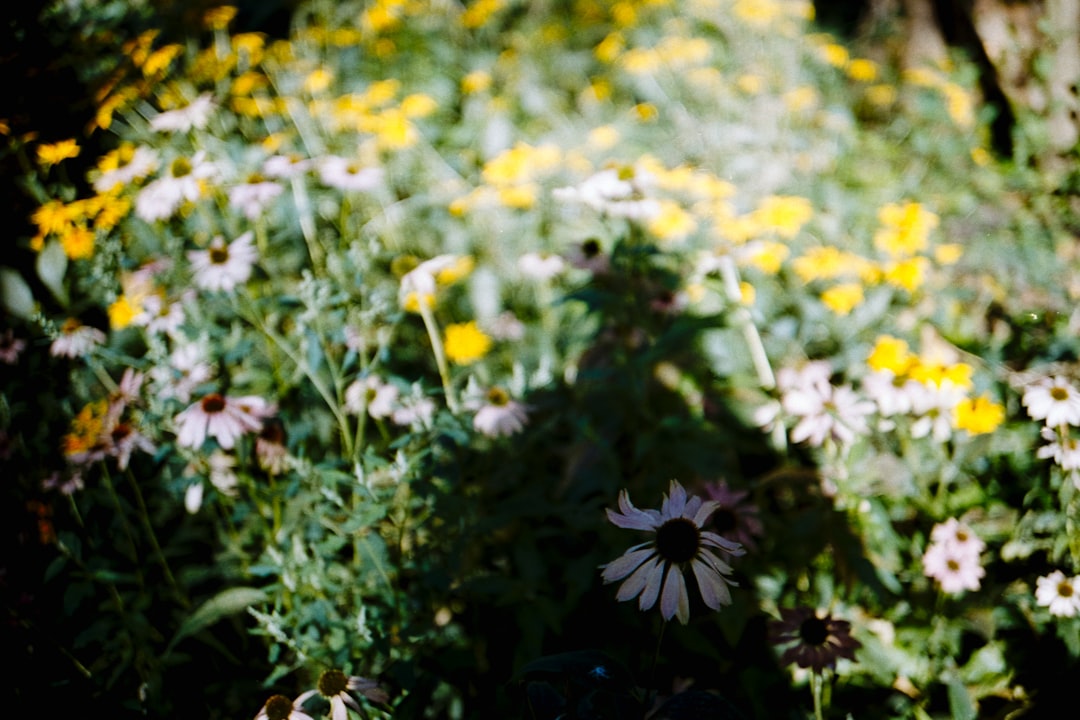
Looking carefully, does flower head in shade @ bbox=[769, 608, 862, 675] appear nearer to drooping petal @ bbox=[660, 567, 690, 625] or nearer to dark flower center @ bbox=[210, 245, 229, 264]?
drooping petal @ bbox=[660, 567, 690, 625]

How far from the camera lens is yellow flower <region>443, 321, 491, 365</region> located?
2094mm

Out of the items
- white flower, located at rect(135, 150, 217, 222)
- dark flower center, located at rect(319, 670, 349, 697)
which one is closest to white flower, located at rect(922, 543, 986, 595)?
dark flower center, located at rect(319, 670, 349, 697)

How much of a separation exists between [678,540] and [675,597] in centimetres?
7

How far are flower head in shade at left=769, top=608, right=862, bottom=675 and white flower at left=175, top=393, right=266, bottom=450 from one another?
1.13 m

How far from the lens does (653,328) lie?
171 cm

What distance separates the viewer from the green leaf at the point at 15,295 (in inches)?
73.6

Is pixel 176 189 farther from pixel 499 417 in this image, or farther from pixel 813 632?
pixel 813 632

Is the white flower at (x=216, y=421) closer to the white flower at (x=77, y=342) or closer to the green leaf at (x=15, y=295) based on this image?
the white flower at (x=77, y=342)

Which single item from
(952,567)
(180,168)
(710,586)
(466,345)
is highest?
(180,168)

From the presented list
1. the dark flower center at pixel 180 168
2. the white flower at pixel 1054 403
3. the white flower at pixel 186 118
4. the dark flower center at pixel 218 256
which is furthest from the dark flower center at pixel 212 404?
the white flower at pixel 1054 403

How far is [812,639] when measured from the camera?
1.22 meters

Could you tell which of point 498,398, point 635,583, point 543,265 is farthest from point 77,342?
point 635,583

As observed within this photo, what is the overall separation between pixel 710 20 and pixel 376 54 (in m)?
1.90

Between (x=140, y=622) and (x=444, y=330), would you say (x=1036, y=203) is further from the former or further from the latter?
(x=140, y=622)
